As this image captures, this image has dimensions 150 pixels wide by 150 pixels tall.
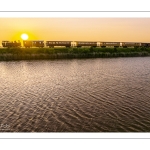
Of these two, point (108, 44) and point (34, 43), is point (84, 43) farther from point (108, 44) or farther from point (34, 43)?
point (34, 43)

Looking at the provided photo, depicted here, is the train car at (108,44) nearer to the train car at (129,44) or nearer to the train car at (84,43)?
the train car at (129,44)

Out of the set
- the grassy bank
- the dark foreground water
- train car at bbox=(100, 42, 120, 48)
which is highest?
train car at bbox=(100, 42, 120, 48)

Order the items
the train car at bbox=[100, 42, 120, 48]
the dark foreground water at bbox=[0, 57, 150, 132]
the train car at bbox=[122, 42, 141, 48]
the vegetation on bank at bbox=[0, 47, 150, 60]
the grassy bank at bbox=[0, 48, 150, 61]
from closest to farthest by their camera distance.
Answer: the dark foreground water at bbox=[0, 57, 150, 132] → the grassy bank at bbox=[0, 48, 150, 61] → the vegetation on bank at bbox=[0, 47, 150, 60] → the train car at bbox=[100, 42, 120, 48] → the train car at bbox=[122, 42, 141, 48]

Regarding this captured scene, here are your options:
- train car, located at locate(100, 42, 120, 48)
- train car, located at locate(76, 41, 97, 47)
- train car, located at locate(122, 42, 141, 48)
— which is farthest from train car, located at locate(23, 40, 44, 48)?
train car, located at locate(122, 42, 141, 48)

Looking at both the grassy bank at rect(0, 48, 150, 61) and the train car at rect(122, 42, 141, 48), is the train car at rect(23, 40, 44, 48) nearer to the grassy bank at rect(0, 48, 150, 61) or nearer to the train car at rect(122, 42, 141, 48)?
the grassy bank at rect(0, 48, 150, 61)

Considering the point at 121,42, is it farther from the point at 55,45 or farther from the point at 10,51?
the point at 10,51

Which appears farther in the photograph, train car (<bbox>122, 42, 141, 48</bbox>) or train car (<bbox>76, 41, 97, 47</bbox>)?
train car (<bbox>122, 42, 141, 48</bbox>)

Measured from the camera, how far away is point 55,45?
201 ft

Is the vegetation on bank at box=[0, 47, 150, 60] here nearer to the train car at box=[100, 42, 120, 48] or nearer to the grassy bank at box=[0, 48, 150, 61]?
the grassy bank at box=[0, 48, 150, 61]

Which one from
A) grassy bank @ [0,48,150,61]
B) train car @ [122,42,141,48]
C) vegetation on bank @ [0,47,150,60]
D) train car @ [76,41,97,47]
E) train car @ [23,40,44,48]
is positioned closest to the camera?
grassy bank @ [0,48,150,61]

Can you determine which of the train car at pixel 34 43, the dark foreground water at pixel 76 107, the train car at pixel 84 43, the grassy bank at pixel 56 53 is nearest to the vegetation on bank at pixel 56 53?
the grassy bank at pixel 56 53

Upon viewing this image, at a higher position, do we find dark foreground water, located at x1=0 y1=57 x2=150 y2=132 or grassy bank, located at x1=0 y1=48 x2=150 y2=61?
grassy bank, located at x1=0 y1=48 x2=150 y2=61
